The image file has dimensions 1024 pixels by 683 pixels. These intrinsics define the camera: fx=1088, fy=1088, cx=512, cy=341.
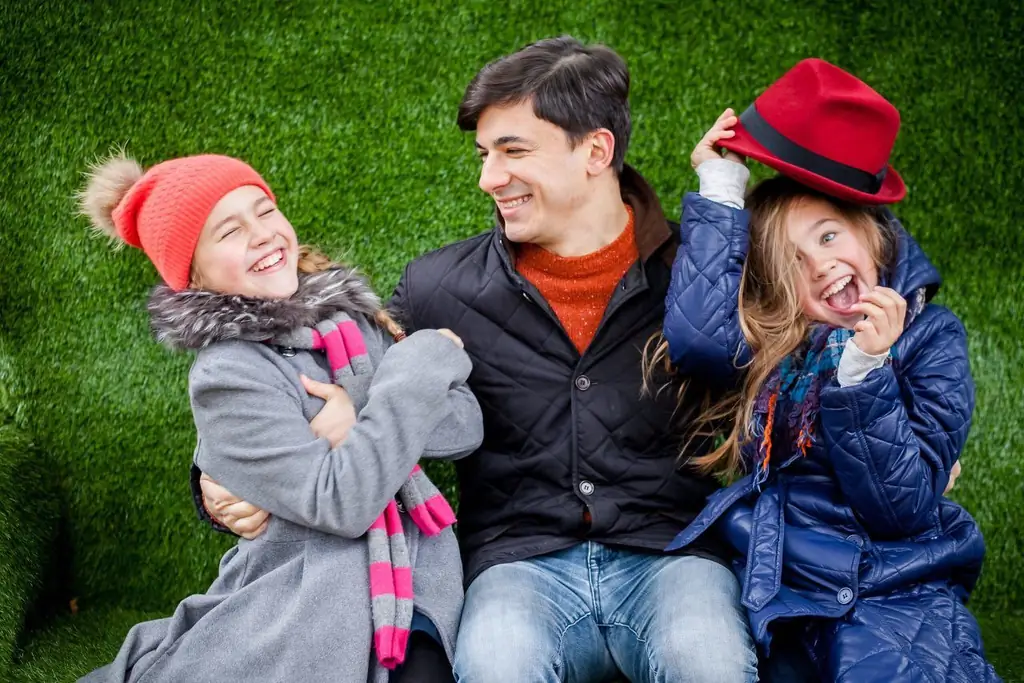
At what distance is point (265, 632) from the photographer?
2.25 metres

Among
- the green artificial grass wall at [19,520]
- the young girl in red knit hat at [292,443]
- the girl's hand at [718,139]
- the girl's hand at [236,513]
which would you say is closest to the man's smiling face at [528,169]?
the girl's hand at [718,139]

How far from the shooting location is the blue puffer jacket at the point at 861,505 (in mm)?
2199

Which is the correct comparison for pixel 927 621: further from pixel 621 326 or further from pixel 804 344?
pixel 621 326

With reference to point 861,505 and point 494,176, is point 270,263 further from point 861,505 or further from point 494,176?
point 861,505

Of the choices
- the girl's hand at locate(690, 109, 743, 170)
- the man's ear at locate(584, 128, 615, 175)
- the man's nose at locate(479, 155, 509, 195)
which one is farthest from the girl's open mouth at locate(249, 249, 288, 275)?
the girl's hand at locate(690, 109, 743, 170)

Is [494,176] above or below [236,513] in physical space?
above

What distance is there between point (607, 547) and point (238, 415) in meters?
0.91

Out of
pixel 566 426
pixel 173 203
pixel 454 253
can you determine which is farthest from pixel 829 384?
pixel 173 203

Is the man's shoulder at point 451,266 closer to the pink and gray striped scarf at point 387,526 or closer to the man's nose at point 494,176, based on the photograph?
the man's nose at point 494,176

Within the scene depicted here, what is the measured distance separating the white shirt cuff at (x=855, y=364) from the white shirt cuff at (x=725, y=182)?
459mm

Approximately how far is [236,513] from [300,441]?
0.27 m

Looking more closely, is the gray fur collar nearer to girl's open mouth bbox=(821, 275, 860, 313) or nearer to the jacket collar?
girl's open mouth bbox=(821, 275, 860, 313)

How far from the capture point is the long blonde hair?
2459mm

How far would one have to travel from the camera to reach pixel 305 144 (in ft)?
11.3
